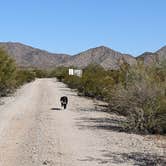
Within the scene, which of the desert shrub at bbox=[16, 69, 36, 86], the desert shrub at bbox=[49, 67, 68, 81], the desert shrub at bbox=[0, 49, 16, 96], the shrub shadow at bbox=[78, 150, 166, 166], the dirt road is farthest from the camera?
the desert shrub at bbox=[49, 67, 68, 81]

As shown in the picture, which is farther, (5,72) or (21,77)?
(21,77)

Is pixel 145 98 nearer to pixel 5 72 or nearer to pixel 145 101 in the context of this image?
pixel 145 101

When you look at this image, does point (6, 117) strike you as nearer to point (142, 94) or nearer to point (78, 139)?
point (142, 94)

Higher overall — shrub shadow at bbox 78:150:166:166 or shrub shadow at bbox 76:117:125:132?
shrub shadow at bbox 76:117:125:132

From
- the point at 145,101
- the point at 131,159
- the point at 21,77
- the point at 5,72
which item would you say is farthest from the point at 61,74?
the point at 131,159

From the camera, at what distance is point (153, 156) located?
1512cm

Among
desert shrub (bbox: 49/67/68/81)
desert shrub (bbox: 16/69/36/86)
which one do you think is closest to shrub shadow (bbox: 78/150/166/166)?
desert shrub (bbox: 16/69/36/86)

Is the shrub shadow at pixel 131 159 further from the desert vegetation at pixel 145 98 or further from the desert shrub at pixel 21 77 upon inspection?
the desert shrub at pixel 21 77

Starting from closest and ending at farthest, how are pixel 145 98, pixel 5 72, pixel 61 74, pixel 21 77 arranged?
pixel 145 98 → pixel 5 72 → pixel 21 77 → pixel 61 74

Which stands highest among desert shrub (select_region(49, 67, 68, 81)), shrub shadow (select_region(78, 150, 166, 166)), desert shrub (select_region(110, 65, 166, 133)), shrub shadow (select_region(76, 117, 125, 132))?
desert shrub (select_region(49, 67, 68, 81))

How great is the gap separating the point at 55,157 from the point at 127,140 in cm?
461

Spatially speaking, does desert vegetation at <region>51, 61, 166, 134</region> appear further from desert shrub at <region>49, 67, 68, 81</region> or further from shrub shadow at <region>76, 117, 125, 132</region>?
desert shrub at <region>49, 67, 68, 81</region>

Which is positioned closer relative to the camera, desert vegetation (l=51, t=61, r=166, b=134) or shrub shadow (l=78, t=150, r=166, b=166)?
shrub shadow (l=78, t=150, r=166, b=166)

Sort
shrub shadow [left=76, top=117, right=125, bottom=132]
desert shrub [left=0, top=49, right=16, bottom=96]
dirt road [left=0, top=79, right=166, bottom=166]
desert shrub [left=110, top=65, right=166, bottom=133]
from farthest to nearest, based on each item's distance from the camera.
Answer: desert shrub [left=0, top=49, right=16, bottom=96] < shrub shadow [left=76, top=117, right=125, bottom=132] < desert shrub [left=110, top=65, right=166, bottom=133] < dirt road [left=0, top=79, right=166, bottom=166]
